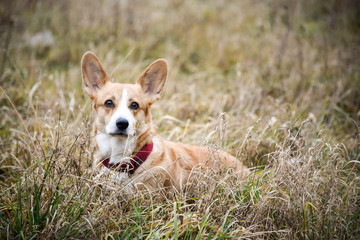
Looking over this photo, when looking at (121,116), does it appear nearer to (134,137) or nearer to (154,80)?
(134,137)

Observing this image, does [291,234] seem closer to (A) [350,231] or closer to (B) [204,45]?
(A) [350,231]

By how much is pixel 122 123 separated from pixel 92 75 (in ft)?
2.42

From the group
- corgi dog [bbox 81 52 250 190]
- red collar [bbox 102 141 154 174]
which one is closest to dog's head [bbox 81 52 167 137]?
corgi dog [bbox 81 52 250 190]

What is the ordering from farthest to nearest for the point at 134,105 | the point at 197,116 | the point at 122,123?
the point at 197,116
the point at 134,105
the point at 122,123

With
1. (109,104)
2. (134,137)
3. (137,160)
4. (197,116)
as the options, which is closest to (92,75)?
(109,104)

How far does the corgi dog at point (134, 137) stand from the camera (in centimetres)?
239

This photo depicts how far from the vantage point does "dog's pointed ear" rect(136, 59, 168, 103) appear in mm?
2789

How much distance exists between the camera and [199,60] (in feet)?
21.0

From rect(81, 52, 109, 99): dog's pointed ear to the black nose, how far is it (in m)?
0.56

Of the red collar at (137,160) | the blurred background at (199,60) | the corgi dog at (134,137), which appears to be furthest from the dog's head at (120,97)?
the blurred background at (199,60)

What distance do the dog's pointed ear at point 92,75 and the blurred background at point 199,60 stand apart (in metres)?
0.79

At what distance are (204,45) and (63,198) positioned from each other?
5.50 metres

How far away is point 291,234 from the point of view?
2.04 m

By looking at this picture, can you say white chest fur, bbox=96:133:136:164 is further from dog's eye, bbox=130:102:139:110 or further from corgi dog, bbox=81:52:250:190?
dog's eye, bbox=130:102:139:110
